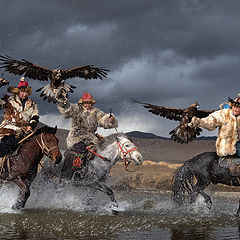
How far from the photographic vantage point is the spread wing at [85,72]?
1077 cm

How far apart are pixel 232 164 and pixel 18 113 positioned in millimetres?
4919

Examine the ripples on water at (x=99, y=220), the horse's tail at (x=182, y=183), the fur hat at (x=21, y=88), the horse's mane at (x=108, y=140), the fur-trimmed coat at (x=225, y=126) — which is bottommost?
the ripples on water at (x=99, y=220)

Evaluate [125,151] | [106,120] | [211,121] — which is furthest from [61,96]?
[211,121]

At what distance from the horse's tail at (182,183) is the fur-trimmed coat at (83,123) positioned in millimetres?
1913

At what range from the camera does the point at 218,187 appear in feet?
55.1

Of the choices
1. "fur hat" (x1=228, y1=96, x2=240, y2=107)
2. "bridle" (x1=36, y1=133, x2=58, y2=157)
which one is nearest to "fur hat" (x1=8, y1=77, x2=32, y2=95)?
"bridle" (x1=36, y1=133, x2=58, y2=157)

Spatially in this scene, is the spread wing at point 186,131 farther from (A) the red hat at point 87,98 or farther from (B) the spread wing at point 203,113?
(A) the red hat at point 87,98

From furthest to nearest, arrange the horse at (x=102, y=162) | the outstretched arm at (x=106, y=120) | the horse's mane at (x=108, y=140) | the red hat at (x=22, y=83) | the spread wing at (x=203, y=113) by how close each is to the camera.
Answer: the outstretched arm at (x=106, y=120) → the red hat at (x=22, y=83) → the spread wing at (x=203, y=113) → the horse's mane at (x=108, y=140) → the horse at (x=102, y=162)

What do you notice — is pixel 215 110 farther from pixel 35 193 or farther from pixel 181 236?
pixel 35 193

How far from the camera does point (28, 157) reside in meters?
8.73

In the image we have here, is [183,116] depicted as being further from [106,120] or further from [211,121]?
[106,120]

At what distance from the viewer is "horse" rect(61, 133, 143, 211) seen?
28.7 feet

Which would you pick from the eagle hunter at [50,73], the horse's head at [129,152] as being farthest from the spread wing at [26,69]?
the horse's head at [129,152]

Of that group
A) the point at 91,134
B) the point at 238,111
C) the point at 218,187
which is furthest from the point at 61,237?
the point at 218,187
